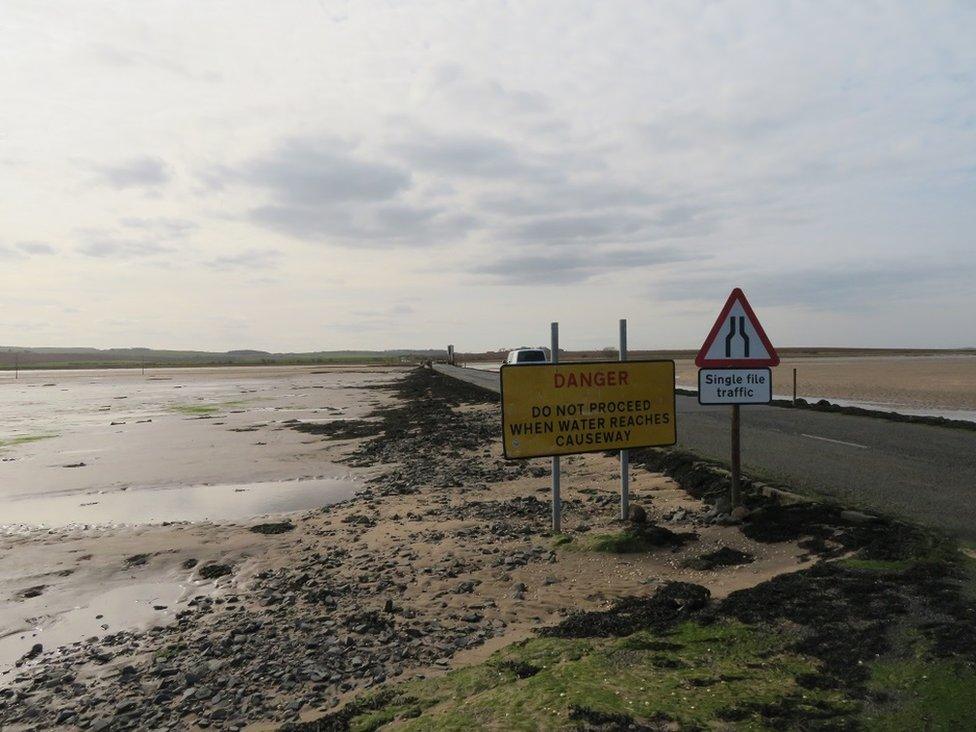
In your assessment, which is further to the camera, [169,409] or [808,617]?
[169,409]

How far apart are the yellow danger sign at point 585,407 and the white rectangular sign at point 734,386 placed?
495 millimetres

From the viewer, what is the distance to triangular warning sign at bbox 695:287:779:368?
316 inches

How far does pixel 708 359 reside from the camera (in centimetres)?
800

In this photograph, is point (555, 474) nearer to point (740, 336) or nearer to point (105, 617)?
point (740, 336)

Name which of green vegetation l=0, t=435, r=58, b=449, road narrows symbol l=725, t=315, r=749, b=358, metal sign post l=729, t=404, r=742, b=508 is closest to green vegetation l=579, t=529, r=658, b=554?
metal sign post l=729, t=404, r=742, b=508

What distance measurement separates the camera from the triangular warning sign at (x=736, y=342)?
8.02 metres

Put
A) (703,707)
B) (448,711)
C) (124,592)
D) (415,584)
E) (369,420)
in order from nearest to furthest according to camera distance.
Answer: (703,707) → (448,711) → (415,584) → (124,592) → (369,420)

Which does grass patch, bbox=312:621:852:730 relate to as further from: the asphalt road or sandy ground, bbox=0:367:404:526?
sandy ground, bbox=0:367:404:526

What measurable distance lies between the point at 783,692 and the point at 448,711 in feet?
6.55

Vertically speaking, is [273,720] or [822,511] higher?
[822,511]

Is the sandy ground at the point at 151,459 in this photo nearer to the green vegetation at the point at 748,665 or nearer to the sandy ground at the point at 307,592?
the sandy ground at the point at 307,592

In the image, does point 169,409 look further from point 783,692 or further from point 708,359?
point 783,692

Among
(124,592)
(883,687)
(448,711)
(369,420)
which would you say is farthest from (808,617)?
(369,420)

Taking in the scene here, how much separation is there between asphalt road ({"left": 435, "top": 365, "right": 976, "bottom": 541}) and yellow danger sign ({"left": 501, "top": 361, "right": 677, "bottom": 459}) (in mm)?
2688
